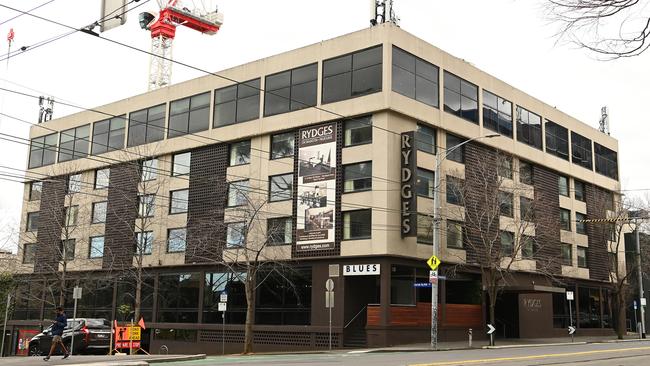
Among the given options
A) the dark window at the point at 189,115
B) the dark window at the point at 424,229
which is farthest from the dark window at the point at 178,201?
the dark window at the point at 424,229

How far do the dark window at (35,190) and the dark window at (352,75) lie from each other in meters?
29.8

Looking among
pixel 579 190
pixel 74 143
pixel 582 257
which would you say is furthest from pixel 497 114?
pixel 74 143

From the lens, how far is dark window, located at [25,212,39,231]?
56.0 metres

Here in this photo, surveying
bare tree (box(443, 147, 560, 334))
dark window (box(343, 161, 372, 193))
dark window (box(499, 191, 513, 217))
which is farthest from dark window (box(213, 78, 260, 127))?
dark window (box(499, 191, 513, 217))

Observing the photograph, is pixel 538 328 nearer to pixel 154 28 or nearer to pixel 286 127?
pixel 286 127

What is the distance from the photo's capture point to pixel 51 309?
168 feet

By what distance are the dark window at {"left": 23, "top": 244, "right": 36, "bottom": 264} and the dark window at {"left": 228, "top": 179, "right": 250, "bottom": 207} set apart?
2207 centimetres

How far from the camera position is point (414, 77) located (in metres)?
37.7

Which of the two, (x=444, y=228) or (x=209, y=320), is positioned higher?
(x=444, y=228)

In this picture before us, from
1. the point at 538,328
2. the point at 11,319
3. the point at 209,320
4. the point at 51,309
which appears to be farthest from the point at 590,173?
the point at 11,319

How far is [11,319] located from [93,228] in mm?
11768

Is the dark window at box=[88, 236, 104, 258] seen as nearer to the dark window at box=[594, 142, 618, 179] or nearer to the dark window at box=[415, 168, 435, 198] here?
the dark window at box=[415, 168, 435, 198]

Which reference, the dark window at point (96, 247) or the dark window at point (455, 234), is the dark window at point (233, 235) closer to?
the dark window at point (455, 234)

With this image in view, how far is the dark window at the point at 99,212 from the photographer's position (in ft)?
165
